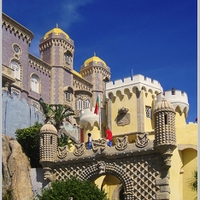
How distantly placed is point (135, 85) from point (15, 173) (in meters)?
12.7

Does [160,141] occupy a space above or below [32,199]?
above

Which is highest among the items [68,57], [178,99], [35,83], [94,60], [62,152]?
[94,60]

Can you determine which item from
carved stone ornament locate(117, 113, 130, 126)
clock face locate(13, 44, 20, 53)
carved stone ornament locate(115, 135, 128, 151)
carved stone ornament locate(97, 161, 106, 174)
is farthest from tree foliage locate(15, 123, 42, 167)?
clock face locate(13, 44, 20, 53)

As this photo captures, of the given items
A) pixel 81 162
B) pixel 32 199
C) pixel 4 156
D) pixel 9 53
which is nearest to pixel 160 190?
pixel 81 162

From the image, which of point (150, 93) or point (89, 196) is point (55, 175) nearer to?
point (89, 196)

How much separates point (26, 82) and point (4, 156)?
1999 centimetres

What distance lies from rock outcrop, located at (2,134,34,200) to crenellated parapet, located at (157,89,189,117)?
1160 cm

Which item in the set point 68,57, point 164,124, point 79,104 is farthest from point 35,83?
point 164,124

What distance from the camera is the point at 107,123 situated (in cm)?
4062

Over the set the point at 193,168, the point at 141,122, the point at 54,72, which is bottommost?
the point at 193,168

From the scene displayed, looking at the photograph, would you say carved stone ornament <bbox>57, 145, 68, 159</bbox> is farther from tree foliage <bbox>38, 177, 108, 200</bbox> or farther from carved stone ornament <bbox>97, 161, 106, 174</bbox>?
tree foliage <bbox>38, 177, 108, 200</bbox>

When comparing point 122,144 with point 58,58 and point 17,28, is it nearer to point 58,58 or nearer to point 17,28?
point 17,28

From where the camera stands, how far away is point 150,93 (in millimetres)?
40625

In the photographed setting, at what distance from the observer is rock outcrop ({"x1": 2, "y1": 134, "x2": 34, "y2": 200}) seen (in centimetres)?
3169
